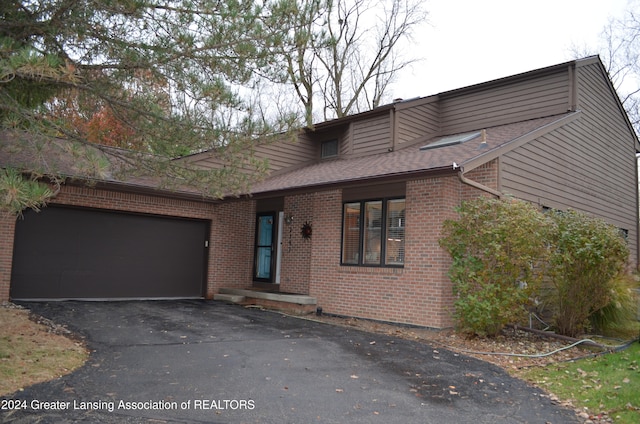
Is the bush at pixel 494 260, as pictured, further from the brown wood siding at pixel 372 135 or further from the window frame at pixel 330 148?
the window frame at pixel 330 148

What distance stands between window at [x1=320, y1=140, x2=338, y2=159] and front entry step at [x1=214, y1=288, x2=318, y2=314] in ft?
16.4

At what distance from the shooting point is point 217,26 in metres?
5.98

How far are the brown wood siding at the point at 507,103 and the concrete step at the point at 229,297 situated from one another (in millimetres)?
7045

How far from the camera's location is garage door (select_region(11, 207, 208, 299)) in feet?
34.9

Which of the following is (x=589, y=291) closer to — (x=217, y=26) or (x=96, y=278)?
(x=217, y=26)

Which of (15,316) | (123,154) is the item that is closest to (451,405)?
(123,154)

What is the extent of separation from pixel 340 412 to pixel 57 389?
273 cm

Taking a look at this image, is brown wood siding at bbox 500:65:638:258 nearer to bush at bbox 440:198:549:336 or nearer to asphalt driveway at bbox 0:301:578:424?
bush at bbox 440:198:549:336

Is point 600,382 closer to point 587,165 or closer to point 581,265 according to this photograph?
point 581,265

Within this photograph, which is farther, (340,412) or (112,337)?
(112,337)

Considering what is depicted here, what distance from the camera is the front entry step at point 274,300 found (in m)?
10.9

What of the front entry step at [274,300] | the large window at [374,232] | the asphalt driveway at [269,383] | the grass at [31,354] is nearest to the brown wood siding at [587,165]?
the large window at [374,232]

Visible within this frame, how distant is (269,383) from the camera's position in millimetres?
5254

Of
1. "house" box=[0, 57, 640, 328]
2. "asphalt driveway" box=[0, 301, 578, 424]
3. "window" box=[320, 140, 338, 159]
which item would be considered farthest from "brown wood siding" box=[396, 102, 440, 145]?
"asphalt driveway" box=[0, 301, 578, 424]
